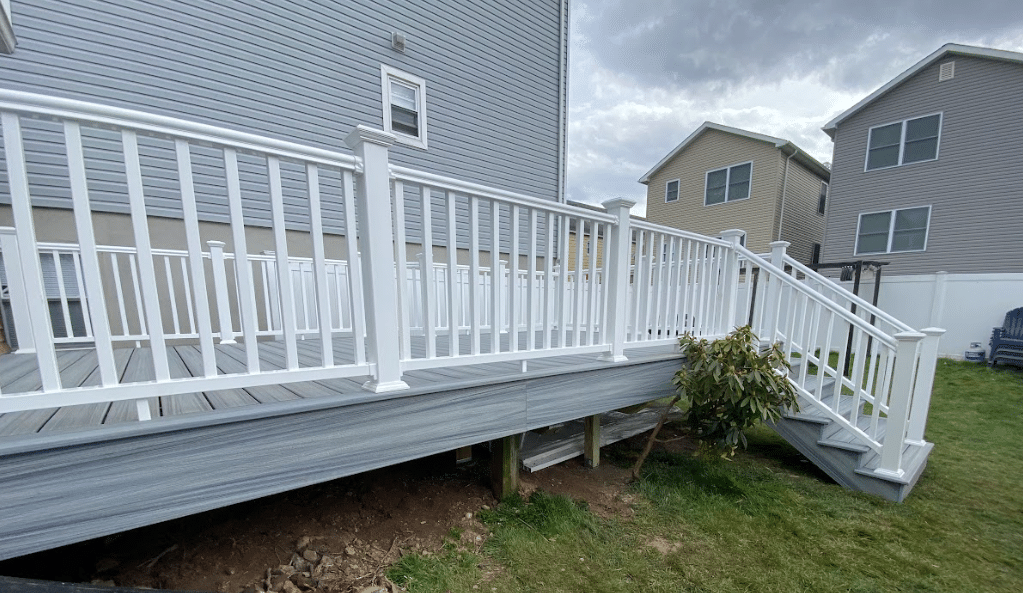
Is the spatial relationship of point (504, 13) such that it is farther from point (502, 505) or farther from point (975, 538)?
point (975, 538)

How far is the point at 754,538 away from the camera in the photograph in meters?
2.31

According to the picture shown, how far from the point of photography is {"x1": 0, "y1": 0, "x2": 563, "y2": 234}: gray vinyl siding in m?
4.15

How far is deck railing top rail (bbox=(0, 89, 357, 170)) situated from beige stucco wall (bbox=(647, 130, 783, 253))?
483 inches

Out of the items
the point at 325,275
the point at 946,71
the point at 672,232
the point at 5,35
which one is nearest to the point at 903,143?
the point at 946,71

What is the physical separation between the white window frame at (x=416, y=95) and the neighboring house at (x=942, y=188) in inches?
395

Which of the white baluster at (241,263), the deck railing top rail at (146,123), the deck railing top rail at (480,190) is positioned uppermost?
the deck railing top rail at (146,123)

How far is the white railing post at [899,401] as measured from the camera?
2.66m

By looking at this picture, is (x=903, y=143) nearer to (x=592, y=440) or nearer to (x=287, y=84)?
(x=592, y=440)

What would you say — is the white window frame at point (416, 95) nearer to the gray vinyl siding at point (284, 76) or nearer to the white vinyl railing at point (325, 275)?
the gray vinyl siding at point (284, 76)

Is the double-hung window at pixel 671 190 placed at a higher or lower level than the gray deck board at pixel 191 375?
higher

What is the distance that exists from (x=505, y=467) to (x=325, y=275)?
5.89ft

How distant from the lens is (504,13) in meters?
6.80

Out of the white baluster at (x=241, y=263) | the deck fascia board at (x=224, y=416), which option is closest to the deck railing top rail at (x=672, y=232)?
the deck fascia board at (x=224, y=416)

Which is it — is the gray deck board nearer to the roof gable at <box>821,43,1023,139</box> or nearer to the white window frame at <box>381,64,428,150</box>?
the white window frame at <box>381,64,428,150</box>
